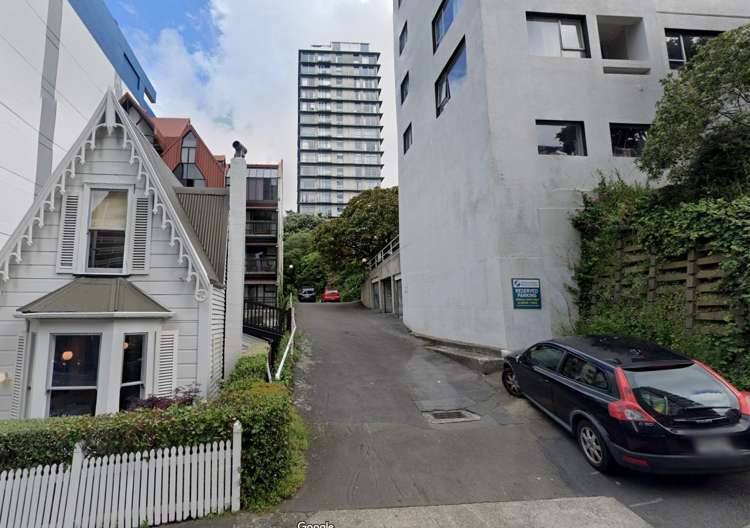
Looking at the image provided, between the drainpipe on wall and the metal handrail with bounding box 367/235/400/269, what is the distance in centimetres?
1266

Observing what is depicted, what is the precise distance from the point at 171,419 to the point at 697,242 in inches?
376

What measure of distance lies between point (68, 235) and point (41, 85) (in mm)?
11274

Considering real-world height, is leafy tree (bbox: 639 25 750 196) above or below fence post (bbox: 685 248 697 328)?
above

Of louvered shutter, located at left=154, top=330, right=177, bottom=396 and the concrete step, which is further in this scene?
the concrete step

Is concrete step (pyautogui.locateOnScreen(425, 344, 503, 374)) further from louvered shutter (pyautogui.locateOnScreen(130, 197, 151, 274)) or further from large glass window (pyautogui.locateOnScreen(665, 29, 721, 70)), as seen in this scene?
large glass window (pyautogui.locateOnScreen(665, 29, 721, 70))

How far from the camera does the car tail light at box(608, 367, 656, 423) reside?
4362 millimetres

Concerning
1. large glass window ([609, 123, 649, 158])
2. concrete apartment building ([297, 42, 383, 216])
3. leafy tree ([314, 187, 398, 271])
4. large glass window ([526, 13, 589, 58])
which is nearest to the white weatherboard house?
large glass window ([526, 13, 589, 58])

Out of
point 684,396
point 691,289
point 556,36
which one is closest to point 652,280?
point 691,289

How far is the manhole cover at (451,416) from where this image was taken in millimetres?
6832

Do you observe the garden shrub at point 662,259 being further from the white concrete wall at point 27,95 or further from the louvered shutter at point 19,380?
the white concrete wall at point 27,95

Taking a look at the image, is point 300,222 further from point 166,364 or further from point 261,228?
point 166,364

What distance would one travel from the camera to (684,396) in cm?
446

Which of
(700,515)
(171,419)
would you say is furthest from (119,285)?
(700,515)

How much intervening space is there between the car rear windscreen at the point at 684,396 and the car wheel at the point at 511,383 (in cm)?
305
